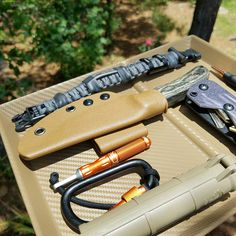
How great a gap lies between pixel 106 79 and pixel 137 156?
1.18 ft

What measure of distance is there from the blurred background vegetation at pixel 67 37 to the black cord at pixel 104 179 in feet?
3.09

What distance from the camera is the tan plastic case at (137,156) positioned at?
889 mm

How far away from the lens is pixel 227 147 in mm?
1063

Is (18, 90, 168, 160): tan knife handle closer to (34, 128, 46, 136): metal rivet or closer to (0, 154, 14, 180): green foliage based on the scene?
(34, 128, 46, 136): metal rivet

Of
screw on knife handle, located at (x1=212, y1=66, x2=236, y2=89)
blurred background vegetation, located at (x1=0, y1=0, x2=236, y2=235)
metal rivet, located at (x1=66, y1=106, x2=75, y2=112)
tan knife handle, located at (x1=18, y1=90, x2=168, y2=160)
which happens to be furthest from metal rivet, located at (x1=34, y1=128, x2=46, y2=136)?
blurred background vegetation, located at (x1=0, y1=0, x2=236, y2=235)

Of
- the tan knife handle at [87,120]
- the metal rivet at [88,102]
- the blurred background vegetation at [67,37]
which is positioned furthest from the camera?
the blurred background vegetation at [67,37]

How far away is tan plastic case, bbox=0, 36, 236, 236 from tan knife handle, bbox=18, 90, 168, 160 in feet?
0.20

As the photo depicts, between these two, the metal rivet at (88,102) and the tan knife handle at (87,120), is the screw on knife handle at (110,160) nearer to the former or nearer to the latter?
the tan knife handle at (87,120)

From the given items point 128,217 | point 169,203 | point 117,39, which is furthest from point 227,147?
point 117,39

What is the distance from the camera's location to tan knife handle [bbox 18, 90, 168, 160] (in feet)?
3.31

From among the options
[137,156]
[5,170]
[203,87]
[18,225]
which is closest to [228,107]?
[203,87]

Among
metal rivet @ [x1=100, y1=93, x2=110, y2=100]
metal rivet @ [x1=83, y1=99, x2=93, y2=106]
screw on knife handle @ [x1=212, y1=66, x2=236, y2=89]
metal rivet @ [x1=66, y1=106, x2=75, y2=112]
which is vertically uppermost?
screw on knife handle @ [x1=212, y1=66, x2=236, y2=89]

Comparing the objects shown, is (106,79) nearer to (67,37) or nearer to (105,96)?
(105,96)

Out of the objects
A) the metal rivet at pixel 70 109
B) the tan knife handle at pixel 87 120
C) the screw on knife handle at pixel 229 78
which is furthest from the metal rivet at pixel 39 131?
the screw on knife handle at pixel 229 78
